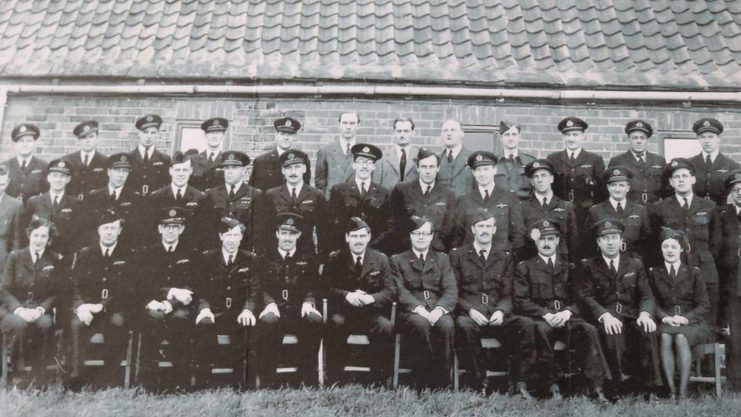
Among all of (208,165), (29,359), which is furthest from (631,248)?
(29,359)

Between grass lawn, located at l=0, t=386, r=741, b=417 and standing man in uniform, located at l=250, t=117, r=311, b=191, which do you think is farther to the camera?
standing man in uniform, located at l=250, t=117, r=311, b=191

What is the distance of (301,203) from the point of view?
16.7 ft

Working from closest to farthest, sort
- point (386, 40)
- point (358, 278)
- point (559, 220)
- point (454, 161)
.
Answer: point (358, 278) → point (559, 220) → point (454, 161) → point (386, 40)

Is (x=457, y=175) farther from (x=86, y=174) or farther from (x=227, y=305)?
(x=86, y=174)

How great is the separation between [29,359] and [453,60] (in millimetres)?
4230

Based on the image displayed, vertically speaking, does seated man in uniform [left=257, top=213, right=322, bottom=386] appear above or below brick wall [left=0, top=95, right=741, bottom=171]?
below

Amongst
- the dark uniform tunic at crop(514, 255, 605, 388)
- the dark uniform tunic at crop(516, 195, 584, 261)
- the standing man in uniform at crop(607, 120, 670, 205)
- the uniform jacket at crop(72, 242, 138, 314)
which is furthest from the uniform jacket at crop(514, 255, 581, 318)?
the uniform jacket at crop(72, 242, 138, 314)

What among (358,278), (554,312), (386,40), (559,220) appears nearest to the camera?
(554,312)

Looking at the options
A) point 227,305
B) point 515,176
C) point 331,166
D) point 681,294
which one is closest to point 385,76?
point 331,166

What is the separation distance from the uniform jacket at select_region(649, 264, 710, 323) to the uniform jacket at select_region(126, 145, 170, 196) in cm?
409

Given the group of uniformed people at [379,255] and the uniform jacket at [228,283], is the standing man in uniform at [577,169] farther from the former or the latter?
the uniform jacket at [228,283]

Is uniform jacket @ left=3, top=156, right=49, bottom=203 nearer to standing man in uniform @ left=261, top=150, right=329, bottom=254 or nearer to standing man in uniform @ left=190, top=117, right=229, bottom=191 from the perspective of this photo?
standing man in uniform @ left=190, top=117, right=229, bottom=191

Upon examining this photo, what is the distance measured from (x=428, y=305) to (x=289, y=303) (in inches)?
43.5

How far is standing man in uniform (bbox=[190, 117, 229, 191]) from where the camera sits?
5.16 metres
